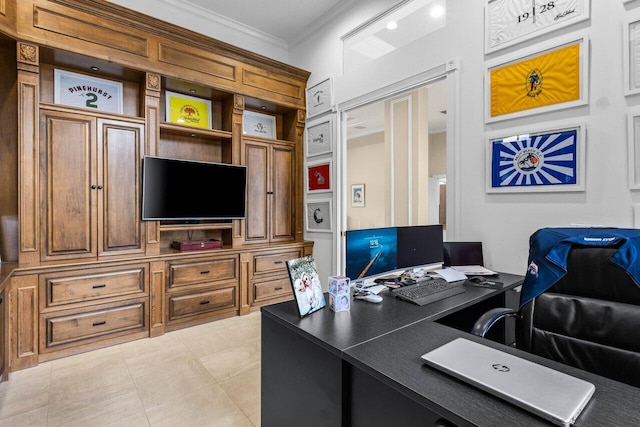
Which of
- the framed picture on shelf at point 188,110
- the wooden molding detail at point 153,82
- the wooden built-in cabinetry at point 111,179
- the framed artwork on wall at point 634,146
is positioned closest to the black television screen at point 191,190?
the wooden built-in cabinetry at point 111,179

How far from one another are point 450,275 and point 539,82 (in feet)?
4.86

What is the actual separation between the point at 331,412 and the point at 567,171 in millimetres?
2114

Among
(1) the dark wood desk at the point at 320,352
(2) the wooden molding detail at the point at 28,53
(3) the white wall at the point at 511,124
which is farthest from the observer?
(2) the wooden molding detail at the point at 28,53

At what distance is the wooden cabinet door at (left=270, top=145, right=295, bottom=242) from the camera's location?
4.10m

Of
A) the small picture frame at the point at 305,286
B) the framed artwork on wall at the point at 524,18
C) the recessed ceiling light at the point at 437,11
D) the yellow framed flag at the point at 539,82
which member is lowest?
the small picture frame at the point at 305,286

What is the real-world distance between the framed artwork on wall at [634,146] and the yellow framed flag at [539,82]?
0.27 metres

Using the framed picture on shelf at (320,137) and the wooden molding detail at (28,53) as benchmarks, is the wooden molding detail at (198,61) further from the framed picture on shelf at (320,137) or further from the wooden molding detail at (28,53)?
the framed picture on shelf at (320,137)

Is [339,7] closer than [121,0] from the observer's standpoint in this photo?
No

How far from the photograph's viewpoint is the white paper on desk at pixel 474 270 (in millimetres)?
2311

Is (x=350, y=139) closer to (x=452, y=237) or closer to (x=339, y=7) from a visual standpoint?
(x=339, y=7)

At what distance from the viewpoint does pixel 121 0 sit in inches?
129

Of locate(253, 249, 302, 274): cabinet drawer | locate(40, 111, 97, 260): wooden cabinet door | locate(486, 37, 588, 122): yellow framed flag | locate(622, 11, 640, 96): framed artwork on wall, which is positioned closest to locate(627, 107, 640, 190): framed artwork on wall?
locate(622, 11, 640, 96): framed artwork on wall

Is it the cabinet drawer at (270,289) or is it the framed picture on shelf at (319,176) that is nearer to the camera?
the cabinet drawer at (270,289)

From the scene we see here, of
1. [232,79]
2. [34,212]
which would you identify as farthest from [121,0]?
[34,212]
